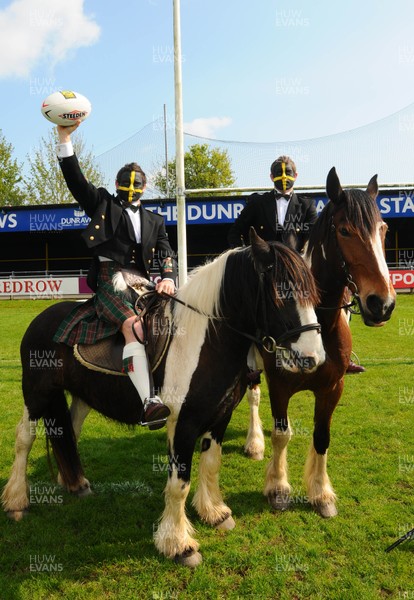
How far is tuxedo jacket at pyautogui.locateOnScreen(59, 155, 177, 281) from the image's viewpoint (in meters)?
3.49

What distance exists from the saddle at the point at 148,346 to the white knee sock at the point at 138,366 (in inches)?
4.2

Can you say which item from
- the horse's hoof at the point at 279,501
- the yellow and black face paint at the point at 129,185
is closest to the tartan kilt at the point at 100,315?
the yellow and black face paint at the point at 129,185

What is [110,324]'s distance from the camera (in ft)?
11.5

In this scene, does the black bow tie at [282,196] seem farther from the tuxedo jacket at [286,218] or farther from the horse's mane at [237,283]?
the horse's mane at [237,283]

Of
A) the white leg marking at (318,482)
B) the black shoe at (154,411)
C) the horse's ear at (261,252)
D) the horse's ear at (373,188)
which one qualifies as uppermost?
the horse's ear at (373,188)

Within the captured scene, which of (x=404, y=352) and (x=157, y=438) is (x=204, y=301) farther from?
(x=404, y=352)

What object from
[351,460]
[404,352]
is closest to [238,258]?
[351,460]

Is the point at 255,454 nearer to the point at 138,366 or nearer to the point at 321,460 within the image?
the point at 321,460

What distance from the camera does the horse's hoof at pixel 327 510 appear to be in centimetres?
387

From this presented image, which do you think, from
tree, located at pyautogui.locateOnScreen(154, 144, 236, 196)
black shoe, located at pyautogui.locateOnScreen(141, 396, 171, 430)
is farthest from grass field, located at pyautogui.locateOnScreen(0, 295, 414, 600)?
tree, located at pyautogui.locateOnScreen(154, 144, 236, 196)

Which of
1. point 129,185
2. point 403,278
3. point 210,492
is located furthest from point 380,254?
point 403,278

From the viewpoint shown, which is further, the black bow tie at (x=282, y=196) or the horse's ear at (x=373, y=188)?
the black bow tie at (x=282, y=196)

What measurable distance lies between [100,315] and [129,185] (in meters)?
1.11

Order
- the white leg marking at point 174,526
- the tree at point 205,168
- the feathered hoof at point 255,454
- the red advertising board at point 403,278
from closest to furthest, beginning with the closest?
the white leg marking at point 174,526, the feathered hoof at point 255,454, the red advertising board at point 403,278, the tree at point 205,168
